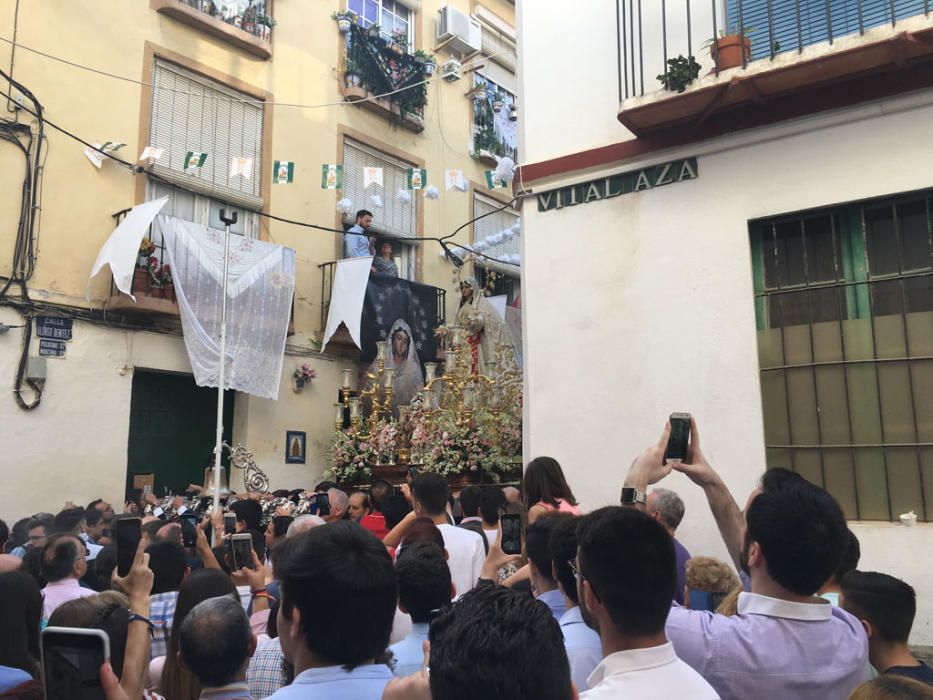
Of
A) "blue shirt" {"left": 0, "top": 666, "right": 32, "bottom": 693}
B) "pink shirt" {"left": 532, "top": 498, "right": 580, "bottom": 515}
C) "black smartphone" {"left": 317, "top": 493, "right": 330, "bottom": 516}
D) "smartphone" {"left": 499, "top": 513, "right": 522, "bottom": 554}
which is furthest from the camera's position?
"black smartphone" {"left": 317, "top": 493, "right": 330, "bottom": 516}

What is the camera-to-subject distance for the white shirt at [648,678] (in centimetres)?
184

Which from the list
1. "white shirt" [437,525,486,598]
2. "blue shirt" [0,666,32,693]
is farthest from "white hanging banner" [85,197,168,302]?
"blue shirt" [0,666,32,693]

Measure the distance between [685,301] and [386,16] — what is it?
40.1 feet

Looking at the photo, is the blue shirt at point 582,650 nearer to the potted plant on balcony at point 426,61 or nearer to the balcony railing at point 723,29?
the balcony railing at point 723,29

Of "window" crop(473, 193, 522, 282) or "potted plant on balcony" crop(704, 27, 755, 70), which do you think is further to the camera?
"window" crop(473, 193, 522, 282)

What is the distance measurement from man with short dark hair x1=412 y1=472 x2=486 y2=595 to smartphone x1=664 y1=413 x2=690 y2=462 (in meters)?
1.51

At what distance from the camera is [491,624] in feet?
5.31

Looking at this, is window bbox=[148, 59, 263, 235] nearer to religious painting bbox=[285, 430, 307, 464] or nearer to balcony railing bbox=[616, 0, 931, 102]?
religious painting bbox=[285, 430, 307, 464]

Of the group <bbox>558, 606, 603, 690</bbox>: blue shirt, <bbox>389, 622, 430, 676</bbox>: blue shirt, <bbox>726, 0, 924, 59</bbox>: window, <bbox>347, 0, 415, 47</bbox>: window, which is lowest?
<bbox>389, 622, 430, 676</bbox>: blue shirt

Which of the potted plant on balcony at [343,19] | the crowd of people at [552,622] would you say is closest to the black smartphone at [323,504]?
the crowd of people at [552,622]

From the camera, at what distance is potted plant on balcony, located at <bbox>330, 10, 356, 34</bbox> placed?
49.1 ft

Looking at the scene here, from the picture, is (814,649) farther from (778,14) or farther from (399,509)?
(778,14)

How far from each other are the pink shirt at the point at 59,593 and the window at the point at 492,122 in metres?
14.5

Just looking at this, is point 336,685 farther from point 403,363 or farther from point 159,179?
point 403,363
